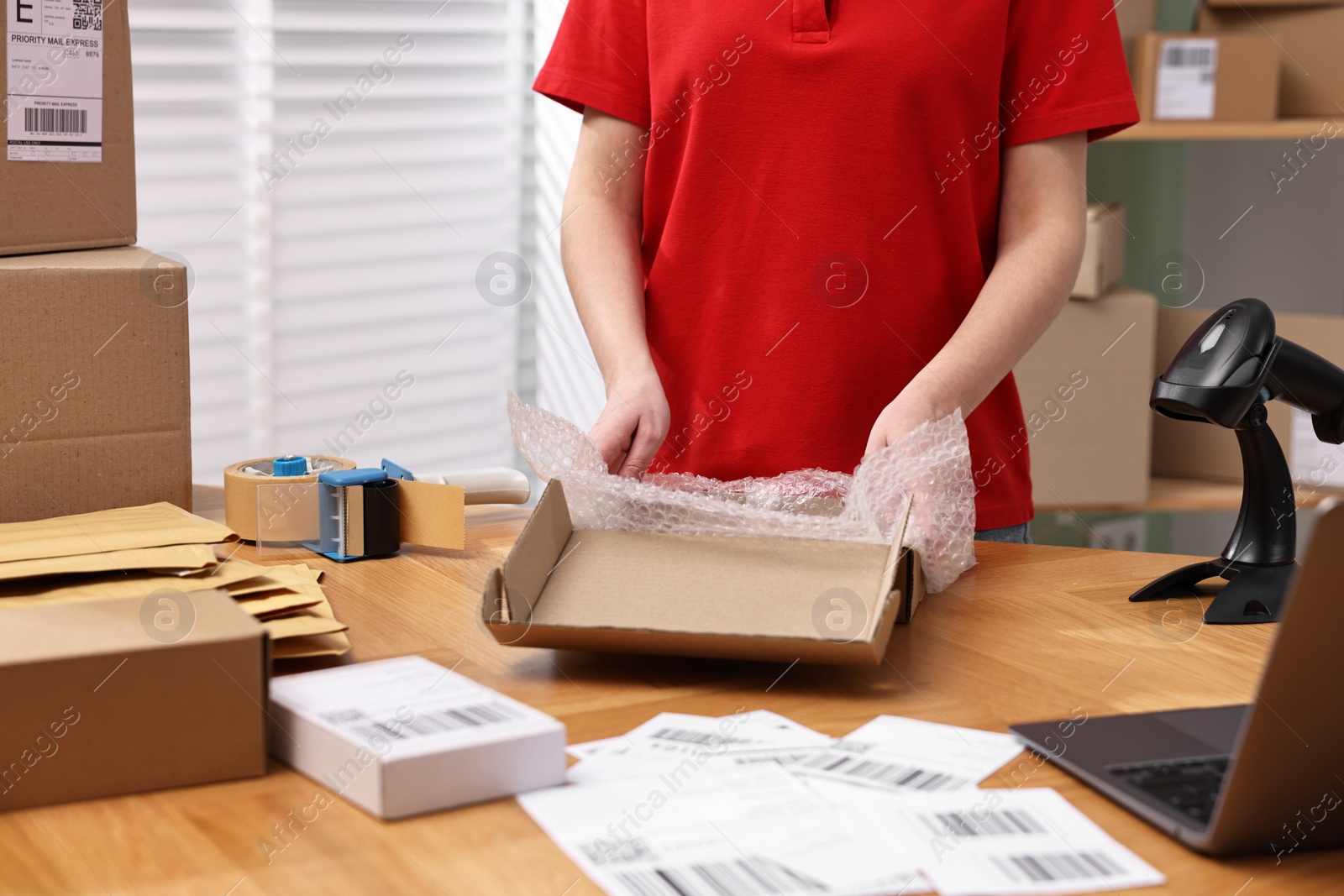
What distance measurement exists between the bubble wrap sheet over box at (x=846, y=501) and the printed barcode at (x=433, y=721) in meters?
0.33

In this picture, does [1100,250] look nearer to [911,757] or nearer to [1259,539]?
[1259,539]

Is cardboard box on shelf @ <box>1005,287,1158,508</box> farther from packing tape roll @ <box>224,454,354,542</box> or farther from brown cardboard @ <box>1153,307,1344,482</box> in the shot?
packing tape roll @ <box>224,454,354,542</box>

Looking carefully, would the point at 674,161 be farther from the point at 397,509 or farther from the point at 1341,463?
the point at 1341,463

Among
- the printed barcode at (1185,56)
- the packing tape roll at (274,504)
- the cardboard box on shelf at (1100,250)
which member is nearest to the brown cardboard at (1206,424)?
the cardboard box on shelf at (1100,250)

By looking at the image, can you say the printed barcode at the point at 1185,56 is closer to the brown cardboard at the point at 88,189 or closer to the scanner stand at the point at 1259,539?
the scanner stand at the point at 1259,539

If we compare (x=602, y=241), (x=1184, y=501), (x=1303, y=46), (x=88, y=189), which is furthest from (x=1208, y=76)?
(x=88, y=189)

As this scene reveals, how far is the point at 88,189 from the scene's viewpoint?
1.20 metres

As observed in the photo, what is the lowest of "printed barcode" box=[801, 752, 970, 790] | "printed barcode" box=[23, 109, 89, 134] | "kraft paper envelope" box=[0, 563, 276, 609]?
"printed barcode" box=[801, 752, 970, 790]

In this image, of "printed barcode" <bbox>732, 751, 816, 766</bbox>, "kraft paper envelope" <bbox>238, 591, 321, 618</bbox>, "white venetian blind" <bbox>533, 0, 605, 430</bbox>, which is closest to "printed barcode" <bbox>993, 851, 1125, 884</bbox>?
"printed barcode" <bbox>732, 751, 816, 766</bbox>

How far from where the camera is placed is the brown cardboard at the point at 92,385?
3.64ft

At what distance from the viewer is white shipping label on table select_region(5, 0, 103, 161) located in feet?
3.72

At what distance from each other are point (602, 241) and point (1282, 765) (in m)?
0.95

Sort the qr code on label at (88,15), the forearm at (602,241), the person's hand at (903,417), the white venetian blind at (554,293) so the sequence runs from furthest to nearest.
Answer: the white venetian blind at (554,293) → the forearm at (602,241) → the qr code on label at (88,15) → the person's hand at (903,417)

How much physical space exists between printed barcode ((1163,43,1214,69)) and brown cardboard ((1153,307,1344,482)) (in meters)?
0.45
